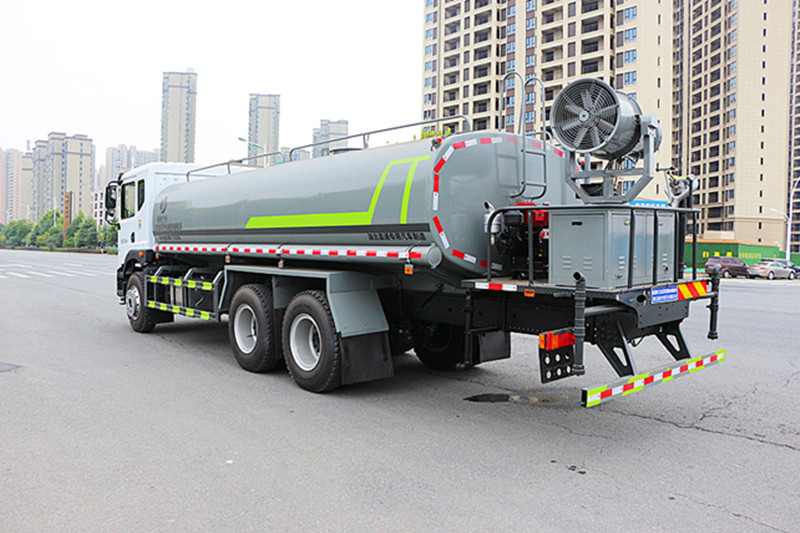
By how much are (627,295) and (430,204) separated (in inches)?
76.8

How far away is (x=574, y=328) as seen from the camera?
15.9 ft

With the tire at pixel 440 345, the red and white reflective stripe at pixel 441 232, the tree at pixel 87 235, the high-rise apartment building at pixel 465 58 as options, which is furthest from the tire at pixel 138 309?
the tree at pixel 87 235

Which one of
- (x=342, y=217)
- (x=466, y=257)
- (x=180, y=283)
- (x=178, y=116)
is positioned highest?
(x=178, y=116)

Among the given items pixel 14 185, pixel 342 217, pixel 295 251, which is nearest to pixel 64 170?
pixel 14 185

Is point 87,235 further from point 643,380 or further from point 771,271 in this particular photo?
point 643,380

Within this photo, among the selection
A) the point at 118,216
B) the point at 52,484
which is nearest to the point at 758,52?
the point at 118,216

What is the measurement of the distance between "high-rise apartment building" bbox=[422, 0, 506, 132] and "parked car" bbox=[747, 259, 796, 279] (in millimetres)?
44456

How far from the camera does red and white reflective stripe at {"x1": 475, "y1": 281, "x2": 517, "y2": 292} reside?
17.8 ft

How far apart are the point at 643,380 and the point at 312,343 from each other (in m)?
3.70

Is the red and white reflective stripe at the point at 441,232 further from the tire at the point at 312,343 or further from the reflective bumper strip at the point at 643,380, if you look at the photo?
the reflective bumper strip at the point at 643,380

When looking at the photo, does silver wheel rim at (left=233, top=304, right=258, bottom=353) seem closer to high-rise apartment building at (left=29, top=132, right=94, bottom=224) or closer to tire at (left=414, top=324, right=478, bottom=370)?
tire at (left=414, top=324, right=478, bottom=370)

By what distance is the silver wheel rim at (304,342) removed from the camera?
712 centimetres

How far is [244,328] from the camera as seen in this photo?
8.28m

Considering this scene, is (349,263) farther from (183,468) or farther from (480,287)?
(183,468)
